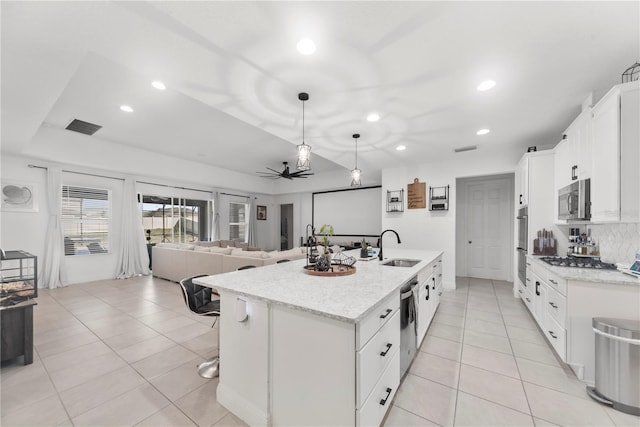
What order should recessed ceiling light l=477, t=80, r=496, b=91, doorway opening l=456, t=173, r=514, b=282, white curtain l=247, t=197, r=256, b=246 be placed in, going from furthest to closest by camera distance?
white curtain l=247, t=197, r=256, b=246 < doorway opening l=456, t=173, r=514, b=282 < recessed ceiling light l=477, t=80, r=496, b=91

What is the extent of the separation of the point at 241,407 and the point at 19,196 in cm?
613

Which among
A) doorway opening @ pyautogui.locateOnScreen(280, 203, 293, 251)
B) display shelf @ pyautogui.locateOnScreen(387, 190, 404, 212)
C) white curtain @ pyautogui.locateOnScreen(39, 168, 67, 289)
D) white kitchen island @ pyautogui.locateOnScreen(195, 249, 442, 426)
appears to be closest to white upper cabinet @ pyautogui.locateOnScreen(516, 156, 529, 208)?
display shelf @ pyautogui.locateOnScreen(387, 190, 404, 212)

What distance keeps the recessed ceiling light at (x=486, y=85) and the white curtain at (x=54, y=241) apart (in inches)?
287

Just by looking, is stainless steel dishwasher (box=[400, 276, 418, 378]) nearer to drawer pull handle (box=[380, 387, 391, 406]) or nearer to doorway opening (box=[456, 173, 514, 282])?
drawer pull handle (box=[380, 387, 391, 406])

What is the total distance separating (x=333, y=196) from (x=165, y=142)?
5.07 metres

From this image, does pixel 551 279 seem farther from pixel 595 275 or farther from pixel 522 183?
pixel 522 183

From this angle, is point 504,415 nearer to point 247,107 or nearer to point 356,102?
point 356,102

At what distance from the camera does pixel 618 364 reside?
176 cm

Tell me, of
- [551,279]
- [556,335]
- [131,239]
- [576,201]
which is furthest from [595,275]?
[131,239]

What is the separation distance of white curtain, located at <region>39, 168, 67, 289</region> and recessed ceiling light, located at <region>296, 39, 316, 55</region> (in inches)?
234

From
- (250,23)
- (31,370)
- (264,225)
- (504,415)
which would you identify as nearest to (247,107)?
(250,23)

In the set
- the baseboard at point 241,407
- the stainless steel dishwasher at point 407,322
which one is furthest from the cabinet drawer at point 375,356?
the baseboard at point 241,407

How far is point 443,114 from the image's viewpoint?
313cm

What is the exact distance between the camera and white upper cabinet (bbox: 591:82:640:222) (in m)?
2.03
